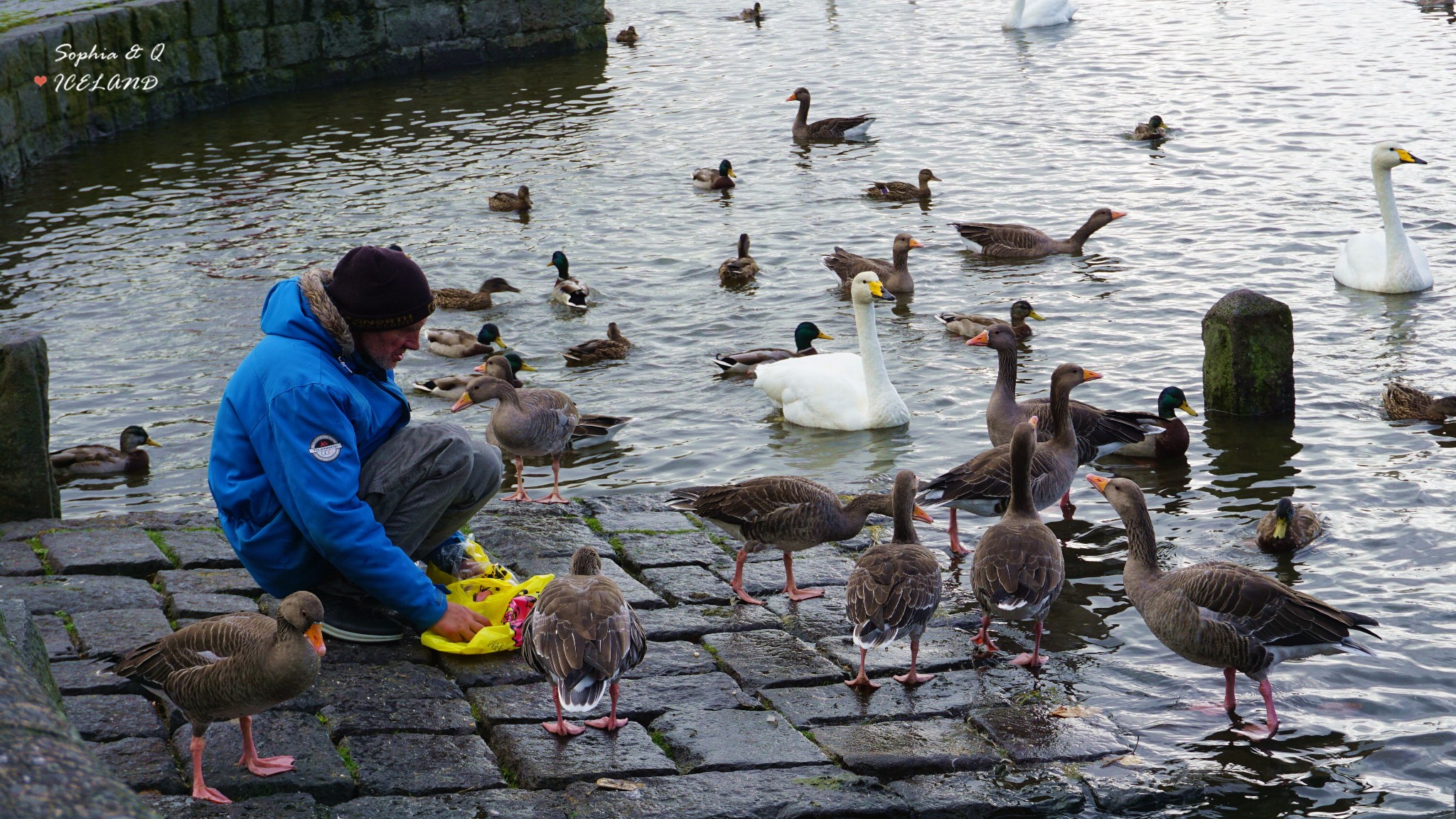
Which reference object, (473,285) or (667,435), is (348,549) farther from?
(473,285)

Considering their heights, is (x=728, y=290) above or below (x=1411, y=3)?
below

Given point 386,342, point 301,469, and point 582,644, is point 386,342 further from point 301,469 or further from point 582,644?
point 582,644

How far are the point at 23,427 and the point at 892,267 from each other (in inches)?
374

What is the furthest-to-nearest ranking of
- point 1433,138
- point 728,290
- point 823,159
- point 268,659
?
point 823,159
point 1433,138
point 728,290
point 268,659

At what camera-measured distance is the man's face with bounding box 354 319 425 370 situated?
560 centimetres

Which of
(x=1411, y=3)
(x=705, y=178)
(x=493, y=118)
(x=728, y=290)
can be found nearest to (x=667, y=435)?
(x=728, y=290)

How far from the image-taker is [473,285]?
15609 millimetres

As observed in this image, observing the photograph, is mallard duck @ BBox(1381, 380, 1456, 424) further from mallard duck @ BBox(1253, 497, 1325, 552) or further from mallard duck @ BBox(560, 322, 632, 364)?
mallard duck @ BBox(560, 322, 632, 364)

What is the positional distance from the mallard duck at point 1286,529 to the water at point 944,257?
13cm

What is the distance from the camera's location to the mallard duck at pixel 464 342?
1344cm

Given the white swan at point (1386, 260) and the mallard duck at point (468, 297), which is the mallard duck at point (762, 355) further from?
the white swan at point (1386, 260)

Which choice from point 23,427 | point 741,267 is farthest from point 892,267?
point 23,427

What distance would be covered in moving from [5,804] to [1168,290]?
13.3m

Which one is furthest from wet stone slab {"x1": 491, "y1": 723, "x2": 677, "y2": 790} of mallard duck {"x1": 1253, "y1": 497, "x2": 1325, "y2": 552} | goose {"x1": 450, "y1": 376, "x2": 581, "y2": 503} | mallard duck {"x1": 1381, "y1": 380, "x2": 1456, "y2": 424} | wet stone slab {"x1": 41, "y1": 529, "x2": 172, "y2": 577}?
mallard duck {"x1": 1381, "y1": 380, "x2": 1456, "y2": 424}
